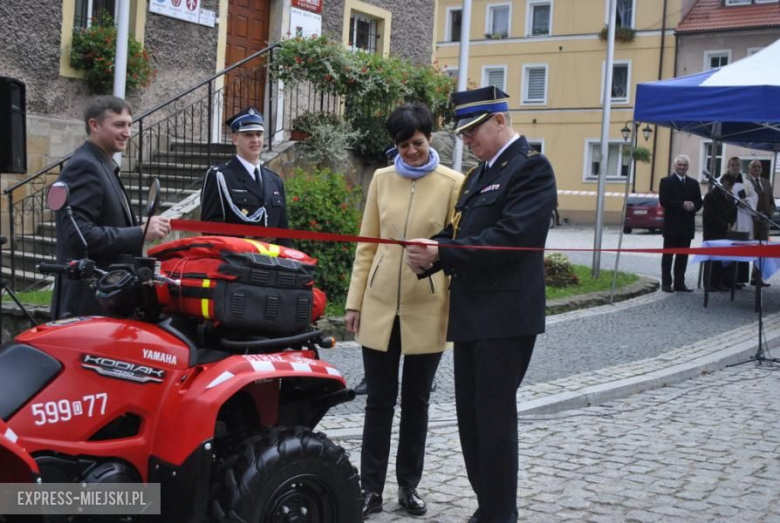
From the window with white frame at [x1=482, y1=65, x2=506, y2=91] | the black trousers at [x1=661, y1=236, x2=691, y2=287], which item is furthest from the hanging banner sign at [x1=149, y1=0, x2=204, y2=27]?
the window with white frame at [x1=482, y1=65, x2=506, y2=91]

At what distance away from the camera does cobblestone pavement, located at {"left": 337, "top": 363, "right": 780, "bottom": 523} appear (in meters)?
4.84

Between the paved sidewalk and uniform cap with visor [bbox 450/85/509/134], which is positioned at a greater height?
uniform cap with visor [bbox 450/85/509/134]

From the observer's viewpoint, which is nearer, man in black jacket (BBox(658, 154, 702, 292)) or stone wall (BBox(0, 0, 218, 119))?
stone wall (BBox(0, 0, 218, 119))

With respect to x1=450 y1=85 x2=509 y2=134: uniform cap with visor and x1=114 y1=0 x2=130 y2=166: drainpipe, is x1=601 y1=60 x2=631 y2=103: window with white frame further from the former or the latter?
x1=450 y1=85 x2=509 y2=134: uniform cap with visor

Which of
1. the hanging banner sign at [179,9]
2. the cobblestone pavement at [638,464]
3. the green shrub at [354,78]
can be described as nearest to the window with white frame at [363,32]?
the hanging banner sign at [179,9]

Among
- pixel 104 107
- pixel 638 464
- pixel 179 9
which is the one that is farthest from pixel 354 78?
pixel 104 107

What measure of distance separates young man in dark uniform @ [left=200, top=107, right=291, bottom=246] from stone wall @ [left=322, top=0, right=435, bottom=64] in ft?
42.6

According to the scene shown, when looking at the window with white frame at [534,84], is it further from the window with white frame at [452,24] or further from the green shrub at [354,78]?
the green shrub at [354,78]

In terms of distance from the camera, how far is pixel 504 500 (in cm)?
408

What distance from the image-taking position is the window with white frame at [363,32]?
18141 mm

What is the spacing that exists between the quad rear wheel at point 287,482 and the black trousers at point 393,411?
2.83 ft

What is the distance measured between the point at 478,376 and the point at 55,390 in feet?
5.64

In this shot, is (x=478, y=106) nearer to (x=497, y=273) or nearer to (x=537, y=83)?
(x=497, y=273)

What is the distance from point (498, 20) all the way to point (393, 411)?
134ft
